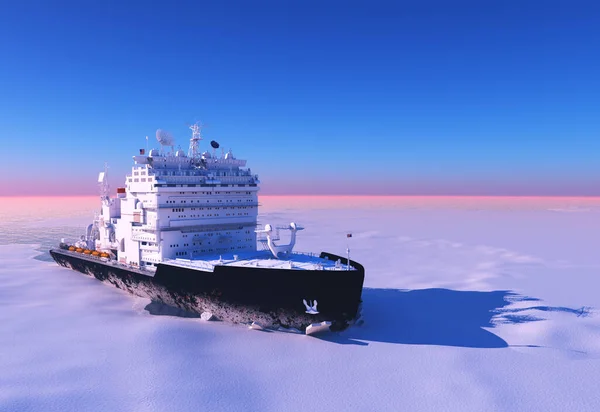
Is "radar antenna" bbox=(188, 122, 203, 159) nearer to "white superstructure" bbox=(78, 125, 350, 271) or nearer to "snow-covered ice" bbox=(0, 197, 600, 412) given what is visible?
"white superstructure" bbox=(78, 125, 350, 271)

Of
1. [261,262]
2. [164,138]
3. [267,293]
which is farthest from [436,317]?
[164,138]

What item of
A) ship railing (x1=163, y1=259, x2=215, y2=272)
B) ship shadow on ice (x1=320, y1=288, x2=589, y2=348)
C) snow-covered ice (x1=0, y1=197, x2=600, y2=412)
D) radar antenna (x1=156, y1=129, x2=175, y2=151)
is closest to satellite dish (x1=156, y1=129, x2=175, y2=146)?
radar antenna (x1=156, y1=129, x2=175, y2=151)

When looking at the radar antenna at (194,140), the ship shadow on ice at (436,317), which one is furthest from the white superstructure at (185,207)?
the ship shadow on ice at (436,317)

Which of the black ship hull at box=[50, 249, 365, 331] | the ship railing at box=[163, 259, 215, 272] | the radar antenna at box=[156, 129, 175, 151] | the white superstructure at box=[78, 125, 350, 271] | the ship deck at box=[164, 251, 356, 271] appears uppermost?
the radar antenna at box=[156, 129, 175, 151]

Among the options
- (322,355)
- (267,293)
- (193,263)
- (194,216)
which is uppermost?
(194,216)

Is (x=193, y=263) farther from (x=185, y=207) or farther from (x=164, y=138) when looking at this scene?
(x=164, y=138)
